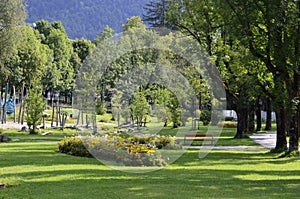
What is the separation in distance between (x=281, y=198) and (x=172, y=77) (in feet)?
105

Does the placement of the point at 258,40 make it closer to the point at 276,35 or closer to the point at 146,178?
the point at 276,35

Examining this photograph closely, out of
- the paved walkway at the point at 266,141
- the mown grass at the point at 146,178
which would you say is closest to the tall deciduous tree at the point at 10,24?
the paved walkway at the point at 266,141

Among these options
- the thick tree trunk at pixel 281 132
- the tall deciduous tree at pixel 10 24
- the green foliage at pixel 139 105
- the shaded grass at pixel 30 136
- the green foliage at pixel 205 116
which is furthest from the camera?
the green foliage at pixel 205 116

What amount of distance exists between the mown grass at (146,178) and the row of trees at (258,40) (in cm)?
345

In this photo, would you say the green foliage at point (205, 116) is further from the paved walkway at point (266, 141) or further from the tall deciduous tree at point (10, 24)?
the tall deciduous tree at point (10, 24)

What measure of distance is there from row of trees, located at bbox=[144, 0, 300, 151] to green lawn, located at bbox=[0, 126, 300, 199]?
3.46m

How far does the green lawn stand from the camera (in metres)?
11.1

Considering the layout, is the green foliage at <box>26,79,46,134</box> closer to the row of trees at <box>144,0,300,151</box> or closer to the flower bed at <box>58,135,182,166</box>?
the row of trees at <box>144,0,300,151</box>

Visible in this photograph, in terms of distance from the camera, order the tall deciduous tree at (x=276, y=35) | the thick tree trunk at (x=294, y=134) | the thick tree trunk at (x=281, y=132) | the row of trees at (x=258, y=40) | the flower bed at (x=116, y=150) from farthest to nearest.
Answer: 1. the thick tree trunk at (x=281, y=132)
2. the thick tree trunk at (x=294, y=134)
3. the row of trees at (x=258, y=40)
4. the tall deciduous tree at (x=276, y=35)
5. the flower bed at (x=116, y=150)

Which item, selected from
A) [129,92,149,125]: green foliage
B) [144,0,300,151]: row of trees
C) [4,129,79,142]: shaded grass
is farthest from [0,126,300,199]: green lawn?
[129,92,149,125]: green foliage

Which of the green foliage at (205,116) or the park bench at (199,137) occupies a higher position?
the green foliage at (205,116)

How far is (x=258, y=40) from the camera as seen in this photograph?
21.1 metres

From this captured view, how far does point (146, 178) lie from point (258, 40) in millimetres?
9643

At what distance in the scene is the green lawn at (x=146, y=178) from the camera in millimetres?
11125
